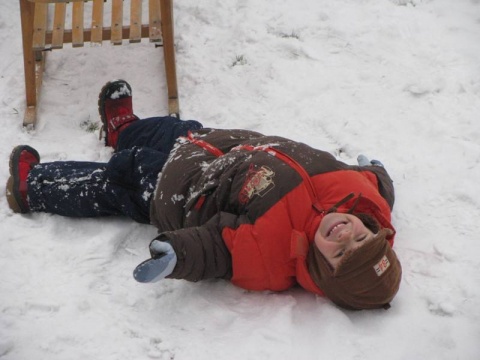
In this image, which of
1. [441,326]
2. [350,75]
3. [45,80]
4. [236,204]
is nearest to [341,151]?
[350,75]

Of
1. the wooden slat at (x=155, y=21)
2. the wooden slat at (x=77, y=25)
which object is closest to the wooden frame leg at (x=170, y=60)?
the wooden slat at (x=155, y=21)

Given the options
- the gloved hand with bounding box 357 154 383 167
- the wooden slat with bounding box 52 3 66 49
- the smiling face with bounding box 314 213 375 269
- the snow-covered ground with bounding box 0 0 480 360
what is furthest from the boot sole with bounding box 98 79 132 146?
the smiling face with bounding box 314 213 375 269

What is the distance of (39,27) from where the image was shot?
3.22 metres

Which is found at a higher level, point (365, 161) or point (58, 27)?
point (58, 27)

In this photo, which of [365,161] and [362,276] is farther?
[365,161]

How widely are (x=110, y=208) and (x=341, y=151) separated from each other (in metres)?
1.25

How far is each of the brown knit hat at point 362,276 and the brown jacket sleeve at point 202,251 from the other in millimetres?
335

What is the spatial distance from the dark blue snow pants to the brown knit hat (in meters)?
0.89

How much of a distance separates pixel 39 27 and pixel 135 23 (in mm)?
555

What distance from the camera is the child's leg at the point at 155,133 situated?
2828 millimetres

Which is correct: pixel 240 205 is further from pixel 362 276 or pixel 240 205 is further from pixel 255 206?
pixel 362 276

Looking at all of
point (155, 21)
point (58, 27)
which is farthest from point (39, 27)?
point (155, 21)

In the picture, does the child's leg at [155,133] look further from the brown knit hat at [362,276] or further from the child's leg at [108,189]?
the brown knit hat at [362,276]

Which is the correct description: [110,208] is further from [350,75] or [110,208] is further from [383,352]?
[350,75]
